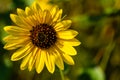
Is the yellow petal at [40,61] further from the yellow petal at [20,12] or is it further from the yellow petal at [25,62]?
the yellow petal at [20,12]

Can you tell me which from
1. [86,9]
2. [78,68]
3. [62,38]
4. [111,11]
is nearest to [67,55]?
[62,38]

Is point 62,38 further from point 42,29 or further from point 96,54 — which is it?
point 96,54

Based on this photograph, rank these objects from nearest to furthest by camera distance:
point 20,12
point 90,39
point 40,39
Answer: point 20,12 → point 40,39 → point 90,39

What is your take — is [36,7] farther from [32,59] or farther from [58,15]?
[32,59]

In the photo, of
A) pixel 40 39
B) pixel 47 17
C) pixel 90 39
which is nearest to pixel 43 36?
pixel 40 39

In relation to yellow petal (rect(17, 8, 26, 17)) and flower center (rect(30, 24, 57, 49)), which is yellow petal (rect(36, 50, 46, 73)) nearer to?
flower center (rect(30, 24, 57, 49))

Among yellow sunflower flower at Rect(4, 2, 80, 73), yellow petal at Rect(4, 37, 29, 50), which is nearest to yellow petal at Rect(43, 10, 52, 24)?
yellow sunflower flower at Rect(4, 2, 80, 73)
